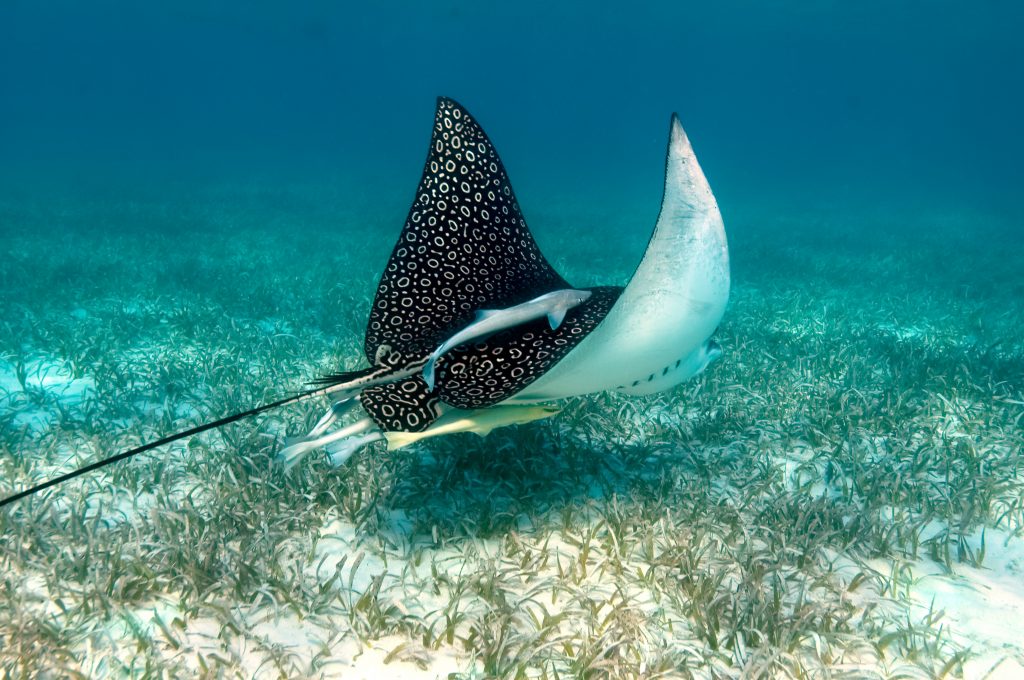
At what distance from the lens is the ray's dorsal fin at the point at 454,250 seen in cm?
343

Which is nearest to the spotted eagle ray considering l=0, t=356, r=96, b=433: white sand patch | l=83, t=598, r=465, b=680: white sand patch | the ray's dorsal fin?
the ray's dorsal fin

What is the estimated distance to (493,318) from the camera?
2.87m

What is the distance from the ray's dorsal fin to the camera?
11.3ft

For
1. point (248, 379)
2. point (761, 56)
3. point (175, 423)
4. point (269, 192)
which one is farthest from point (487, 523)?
point (761, 56)

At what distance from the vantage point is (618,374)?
268cm

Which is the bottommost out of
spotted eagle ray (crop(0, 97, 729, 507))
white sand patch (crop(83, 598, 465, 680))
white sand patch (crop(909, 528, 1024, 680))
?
white sand patch (crop(909, 528, 1024, 680))

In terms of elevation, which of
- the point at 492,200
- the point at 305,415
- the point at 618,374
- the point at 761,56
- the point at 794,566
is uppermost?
the point at 761,56

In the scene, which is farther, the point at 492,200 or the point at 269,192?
the point at 269,192

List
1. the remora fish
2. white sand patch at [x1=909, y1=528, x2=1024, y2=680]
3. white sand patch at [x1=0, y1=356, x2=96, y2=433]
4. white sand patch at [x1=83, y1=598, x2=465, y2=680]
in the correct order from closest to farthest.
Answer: white sand patch at [x1=83, y1=598, x2=465, y2=680], white sand patch at [x1=909, y1=528, x2=1024, y2=680], the remora fish, white sand patch at [x1=0, y1=356, x2=96, y2=433]

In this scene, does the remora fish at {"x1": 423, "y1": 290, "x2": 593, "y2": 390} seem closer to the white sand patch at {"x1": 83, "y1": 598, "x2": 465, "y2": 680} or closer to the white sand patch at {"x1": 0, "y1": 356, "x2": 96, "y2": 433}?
the white sand patch at {"x1": 83, "y1": 598, "x2": 465, "y2": 680}

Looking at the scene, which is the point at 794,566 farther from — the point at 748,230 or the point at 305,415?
the point at 748,230

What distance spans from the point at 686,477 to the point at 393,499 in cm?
190

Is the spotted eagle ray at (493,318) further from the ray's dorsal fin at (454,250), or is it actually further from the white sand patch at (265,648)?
the white sand patch at (265,648)

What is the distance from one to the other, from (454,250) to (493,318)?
82cm
